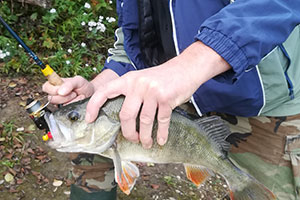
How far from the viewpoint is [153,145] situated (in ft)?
6.93

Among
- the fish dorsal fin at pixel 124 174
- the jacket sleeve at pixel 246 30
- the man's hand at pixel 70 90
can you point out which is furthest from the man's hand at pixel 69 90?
the jacket sleeve at pixel 246 30

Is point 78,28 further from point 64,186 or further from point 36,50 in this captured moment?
point 64,186

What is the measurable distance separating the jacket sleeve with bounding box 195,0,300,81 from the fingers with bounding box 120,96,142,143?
0.45 meters

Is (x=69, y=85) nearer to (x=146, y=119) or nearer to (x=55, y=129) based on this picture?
(x=55, y=129)

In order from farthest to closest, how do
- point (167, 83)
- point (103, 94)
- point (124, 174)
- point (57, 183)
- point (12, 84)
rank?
point (12, 84) → point (57, 183) → point (124, 174) → point (103, 94) → point (167, 83)

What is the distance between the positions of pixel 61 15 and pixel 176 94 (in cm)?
503

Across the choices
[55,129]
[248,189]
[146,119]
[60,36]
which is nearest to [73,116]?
[55,129]

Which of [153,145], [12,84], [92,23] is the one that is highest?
[153,145]

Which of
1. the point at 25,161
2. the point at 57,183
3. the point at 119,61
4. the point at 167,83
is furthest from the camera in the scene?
the point at 25,161

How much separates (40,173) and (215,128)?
2466 mm

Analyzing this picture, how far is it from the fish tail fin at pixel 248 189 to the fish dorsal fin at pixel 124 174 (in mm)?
731

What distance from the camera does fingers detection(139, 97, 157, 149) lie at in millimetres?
1587

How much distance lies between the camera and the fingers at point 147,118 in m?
1.59

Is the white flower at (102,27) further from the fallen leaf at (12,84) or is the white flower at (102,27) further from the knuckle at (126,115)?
the knuckle at (126,115)
